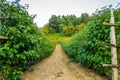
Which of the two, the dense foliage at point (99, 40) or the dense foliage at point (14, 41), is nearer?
the dense foliage at point (14, 41)

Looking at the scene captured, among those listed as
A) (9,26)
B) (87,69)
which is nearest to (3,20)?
(9,26)

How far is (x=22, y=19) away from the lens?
8.73 meters

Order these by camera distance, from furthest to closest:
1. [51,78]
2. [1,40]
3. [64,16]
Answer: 1. [64,16]
2. [51,78]
3. [1,40]

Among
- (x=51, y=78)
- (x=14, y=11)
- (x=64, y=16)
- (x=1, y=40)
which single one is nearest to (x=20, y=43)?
(x=1, y=40)

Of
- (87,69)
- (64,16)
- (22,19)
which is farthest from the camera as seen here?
(64,16)

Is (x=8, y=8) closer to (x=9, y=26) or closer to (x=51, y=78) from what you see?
(x=9, y=26)

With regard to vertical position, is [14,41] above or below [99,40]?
above

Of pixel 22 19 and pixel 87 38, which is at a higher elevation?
pixel 22 19

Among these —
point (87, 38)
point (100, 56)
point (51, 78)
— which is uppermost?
point (87, 38)

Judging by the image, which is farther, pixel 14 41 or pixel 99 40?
pixel 99 40

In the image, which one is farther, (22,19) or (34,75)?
(34,75)

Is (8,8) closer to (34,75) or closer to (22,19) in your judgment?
(22,19)

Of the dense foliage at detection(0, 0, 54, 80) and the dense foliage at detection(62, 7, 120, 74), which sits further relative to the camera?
the dense foliage at detection(62, 7, 120, 74)

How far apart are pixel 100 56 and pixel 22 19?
13.0 ft
